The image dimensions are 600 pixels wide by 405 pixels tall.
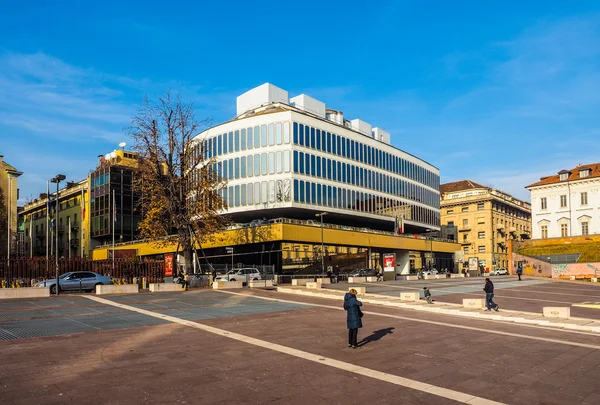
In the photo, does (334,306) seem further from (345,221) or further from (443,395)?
(345,221)

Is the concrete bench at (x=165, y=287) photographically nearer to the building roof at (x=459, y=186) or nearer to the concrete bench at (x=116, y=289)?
the concrete bench at (x=116, y=289)

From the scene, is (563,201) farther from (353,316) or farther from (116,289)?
(353,316)

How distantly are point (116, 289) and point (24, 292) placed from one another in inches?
189

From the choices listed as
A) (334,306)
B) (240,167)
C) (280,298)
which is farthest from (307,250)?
(334,306)

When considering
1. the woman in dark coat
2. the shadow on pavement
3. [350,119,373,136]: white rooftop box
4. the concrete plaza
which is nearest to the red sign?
the concrete plaza

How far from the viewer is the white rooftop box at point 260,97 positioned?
224 feet

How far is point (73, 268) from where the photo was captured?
32719mm

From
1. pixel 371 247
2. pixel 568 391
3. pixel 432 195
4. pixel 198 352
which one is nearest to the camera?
pixel 568 391

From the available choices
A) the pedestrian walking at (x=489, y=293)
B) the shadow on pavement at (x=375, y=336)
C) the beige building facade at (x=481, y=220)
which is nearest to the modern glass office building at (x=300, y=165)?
the pedestrian walking at (x=489, y=293)

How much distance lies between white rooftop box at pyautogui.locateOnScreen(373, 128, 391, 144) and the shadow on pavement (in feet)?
226

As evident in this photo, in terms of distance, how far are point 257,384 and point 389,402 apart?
264cm

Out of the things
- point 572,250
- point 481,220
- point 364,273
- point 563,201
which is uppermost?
point 563,201

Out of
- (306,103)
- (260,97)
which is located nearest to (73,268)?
(260,97)

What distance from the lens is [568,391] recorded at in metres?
9.77
